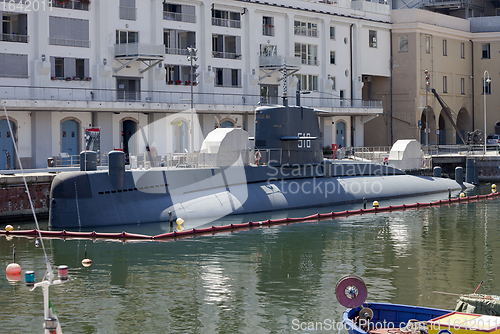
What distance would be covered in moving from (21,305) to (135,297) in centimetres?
278

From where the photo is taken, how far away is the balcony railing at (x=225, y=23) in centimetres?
5390

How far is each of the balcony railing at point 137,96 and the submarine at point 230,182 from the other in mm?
10623

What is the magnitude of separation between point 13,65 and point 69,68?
13.2 ft

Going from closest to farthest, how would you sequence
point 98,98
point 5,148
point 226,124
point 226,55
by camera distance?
point 5,148
point 98,98
point 226,55
point 226,124

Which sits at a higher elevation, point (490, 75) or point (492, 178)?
point (490, 75)

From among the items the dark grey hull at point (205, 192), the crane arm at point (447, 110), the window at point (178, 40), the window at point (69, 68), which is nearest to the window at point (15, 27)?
the window at point (69, 68)

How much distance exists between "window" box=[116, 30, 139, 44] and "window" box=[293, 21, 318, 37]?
57.0ft

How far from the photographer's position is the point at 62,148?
151 ft

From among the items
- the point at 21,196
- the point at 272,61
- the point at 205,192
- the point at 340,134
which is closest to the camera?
the point at 205,192

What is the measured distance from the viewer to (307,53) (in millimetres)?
61344

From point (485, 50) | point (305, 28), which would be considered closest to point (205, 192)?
point (305, 28)

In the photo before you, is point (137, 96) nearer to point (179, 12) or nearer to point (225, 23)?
point (179, 12)

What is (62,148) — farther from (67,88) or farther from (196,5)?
(196,5)

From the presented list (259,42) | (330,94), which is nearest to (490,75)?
(330,94)
